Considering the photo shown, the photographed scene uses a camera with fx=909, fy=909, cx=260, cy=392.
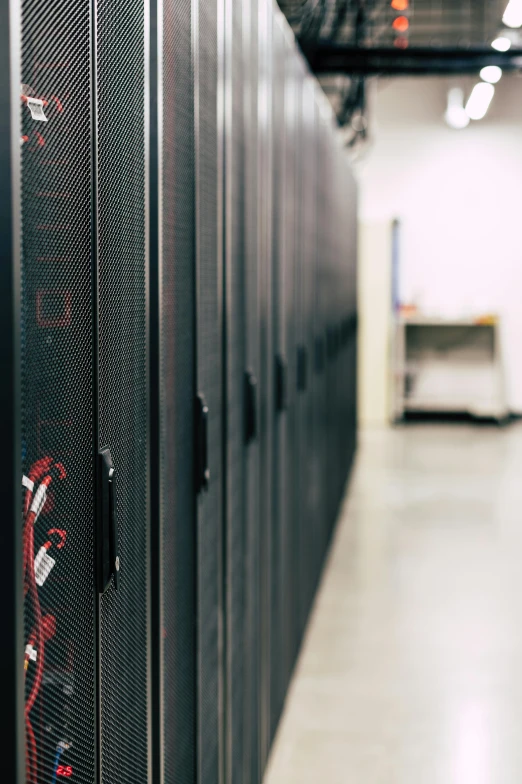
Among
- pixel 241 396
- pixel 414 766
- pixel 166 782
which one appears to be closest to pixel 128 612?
pixel 166 782

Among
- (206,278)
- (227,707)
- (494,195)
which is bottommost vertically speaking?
(227,707)

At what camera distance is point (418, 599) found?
4.27 meters

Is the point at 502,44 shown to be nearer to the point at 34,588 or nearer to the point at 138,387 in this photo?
the point at 138,387

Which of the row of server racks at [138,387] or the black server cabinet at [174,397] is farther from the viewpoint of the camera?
the black server cabinet at [174,397]

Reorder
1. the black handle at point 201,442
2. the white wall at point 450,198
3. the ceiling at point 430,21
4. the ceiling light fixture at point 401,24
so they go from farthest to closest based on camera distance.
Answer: the white wall at point 450,198 → the ceiling light fixture at point 401,24 → the ceiling at point 430,21 → the black handle at point 201,442

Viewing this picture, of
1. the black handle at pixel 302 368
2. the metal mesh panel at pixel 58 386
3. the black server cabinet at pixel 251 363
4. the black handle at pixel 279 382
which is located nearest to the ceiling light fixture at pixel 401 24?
the black handle at pixel 302 368

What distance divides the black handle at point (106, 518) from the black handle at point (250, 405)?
1140 mm

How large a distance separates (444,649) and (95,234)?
295 cm

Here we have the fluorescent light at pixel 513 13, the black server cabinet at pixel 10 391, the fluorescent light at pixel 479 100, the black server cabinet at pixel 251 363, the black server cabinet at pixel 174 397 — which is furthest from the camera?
the fluorescent light at pixel 479 100

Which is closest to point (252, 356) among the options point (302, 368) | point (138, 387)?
point (138, 387)

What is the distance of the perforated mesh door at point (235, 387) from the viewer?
2.01 meters

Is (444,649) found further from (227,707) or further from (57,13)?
(57,13)

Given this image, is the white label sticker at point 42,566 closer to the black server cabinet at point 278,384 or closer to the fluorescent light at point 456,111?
the black server cabinet at point 278,384

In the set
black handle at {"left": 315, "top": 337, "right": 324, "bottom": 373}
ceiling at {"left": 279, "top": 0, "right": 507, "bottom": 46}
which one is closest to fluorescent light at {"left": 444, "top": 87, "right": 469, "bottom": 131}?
ceiling at {"left": 279, "top": 0, "right": 507, "bottom": 46}
